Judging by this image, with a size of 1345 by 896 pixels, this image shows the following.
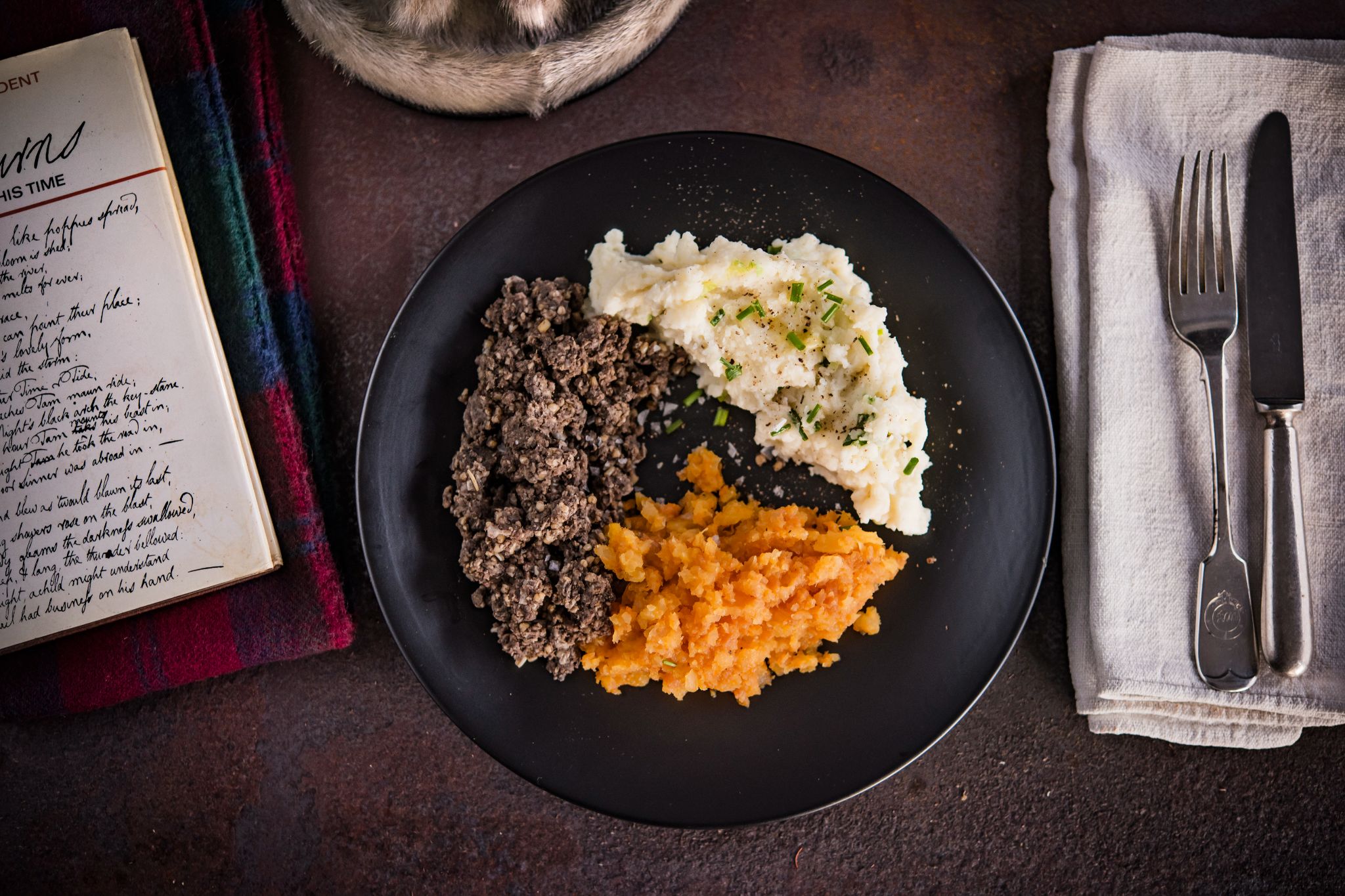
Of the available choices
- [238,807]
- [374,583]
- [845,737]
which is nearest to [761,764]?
[845,737]

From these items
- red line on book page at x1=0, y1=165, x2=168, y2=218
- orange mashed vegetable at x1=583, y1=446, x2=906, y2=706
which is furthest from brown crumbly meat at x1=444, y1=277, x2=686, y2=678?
red line on book page at x1=0, y1=165, x2=168, y2=218

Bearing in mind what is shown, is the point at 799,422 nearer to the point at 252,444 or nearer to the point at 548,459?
the point at 548,459

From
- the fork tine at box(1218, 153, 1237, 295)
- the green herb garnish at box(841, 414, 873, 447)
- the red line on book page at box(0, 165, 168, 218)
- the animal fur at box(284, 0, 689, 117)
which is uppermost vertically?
the red line on book page at box(0, 165, 168, 218)

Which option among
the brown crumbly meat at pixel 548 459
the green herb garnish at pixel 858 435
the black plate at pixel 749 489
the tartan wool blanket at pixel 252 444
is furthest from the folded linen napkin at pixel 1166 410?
the tartan wool blanket at pixel 252 444

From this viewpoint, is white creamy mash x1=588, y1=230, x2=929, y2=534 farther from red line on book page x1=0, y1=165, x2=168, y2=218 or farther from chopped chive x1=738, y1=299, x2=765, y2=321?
Answer: red line on book page x1=0, y1=165, x2=168, y2=218

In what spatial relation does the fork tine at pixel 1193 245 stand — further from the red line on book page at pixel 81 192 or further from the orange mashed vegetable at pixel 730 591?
the red line on book page at pixel 81 192

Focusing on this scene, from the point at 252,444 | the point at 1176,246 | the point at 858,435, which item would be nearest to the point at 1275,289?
the point at 1176,246

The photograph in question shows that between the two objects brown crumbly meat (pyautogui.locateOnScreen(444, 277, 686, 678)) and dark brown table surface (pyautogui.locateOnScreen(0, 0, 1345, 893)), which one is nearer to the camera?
brown crumbly meat (pyautogui.locateOnScreen(444, 277, 686, 678))
